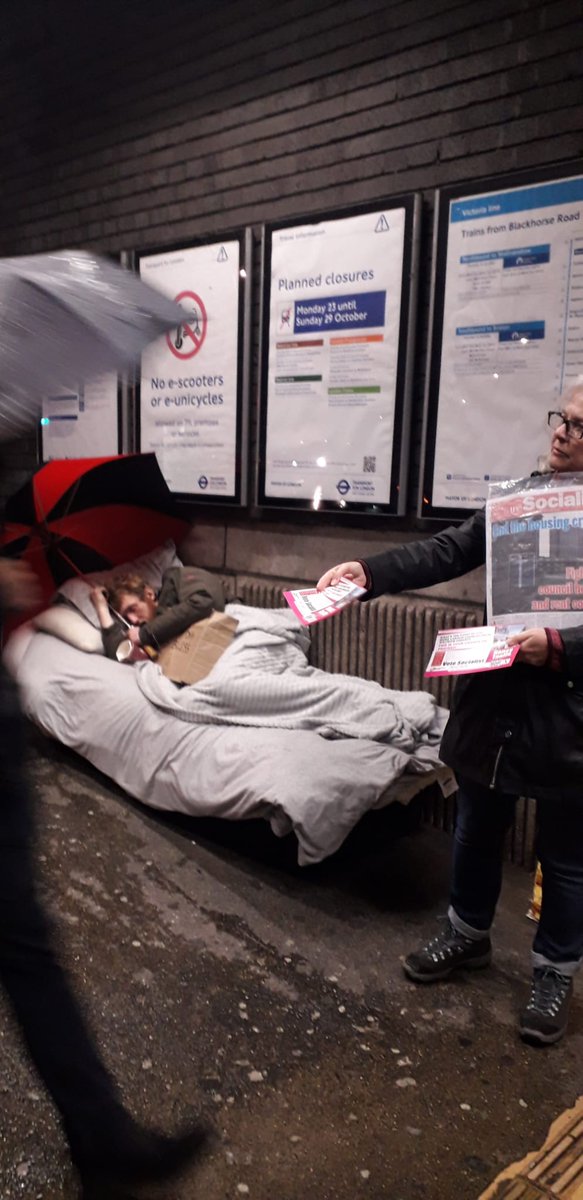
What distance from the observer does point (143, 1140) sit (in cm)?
179

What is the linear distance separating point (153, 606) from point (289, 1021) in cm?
258

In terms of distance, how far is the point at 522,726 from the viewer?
2.28 m

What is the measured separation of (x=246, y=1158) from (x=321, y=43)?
4.71 m

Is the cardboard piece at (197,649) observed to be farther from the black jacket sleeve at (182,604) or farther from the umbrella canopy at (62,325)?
the umbrella canopy at (62,325)

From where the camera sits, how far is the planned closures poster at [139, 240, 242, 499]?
4.70 meters

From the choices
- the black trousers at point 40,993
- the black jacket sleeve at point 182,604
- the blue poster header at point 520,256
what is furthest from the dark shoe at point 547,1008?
the blue poster header at point 520,256

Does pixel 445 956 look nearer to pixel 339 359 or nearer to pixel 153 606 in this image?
pixel 153 606

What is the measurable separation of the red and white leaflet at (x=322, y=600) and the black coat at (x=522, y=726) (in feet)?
0.47

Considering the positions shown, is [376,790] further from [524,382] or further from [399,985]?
[524,382]

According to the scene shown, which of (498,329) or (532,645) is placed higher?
(498,329)

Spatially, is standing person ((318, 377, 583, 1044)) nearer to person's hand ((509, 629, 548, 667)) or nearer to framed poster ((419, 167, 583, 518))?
person's hand ((509, 629, 548, 667))

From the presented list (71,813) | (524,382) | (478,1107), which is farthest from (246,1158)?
(524,382)

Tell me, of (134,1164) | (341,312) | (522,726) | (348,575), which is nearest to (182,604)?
(341,312)

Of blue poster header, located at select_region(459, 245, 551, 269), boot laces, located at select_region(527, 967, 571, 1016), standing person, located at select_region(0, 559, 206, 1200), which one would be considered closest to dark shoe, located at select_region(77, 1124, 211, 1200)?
standing person, located at select_region(0, 559, 206, 1200)
